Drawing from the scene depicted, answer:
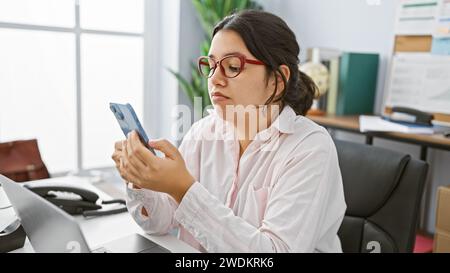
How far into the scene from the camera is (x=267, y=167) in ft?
3.33

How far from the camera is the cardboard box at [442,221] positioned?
138 centimetres

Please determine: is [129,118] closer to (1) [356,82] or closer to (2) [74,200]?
(2) [74,200]

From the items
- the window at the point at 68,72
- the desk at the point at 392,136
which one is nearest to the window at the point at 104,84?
the window at the point at 68,72

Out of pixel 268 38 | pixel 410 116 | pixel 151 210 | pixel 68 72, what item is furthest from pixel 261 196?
pixel 68 72

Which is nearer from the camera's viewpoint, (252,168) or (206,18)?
(252,168)

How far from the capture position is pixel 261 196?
97cm

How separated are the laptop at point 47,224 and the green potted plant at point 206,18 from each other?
5.27 feet

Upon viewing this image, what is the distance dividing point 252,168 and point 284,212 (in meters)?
0.22

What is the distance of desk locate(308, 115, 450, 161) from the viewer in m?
1.51

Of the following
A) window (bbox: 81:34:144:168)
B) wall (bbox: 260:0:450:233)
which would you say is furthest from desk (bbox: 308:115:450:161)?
window (bbox: 81:34:144:168)

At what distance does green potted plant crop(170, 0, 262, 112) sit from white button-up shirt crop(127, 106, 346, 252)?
1174mm

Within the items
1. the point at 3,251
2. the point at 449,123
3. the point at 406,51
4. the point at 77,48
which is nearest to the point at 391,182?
the point at 3,251

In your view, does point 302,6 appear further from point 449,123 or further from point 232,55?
point 232,55

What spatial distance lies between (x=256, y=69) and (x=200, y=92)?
150 cm
